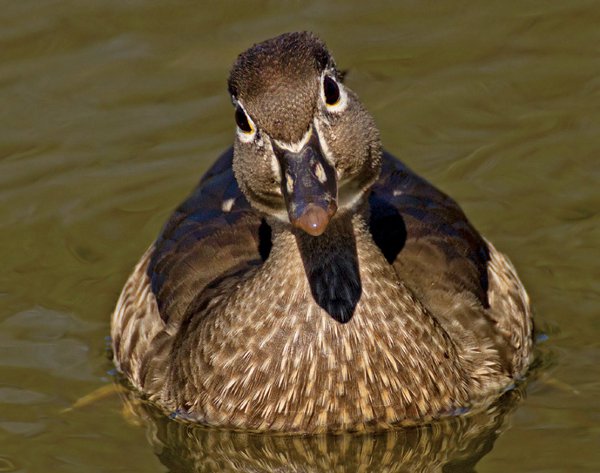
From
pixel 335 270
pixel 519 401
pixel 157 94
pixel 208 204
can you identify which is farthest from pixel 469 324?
pixel 157 94

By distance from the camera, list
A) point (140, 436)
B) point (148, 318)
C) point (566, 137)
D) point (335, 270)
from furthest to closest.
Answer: point (566, 137) → point (148, 318) → point (140, 436) → point (335, 270)

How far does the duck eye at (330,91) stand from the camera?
6.95 metres

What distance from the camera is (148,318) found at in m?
8.48

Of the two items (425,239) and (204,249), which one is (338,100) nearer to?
(425,239)

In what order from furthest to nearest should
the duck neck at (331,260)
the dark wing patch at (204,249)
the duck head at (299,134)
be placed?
the dark wing patch at (204,249) → the duck neck at (331,260) → the duck head at (299,134)

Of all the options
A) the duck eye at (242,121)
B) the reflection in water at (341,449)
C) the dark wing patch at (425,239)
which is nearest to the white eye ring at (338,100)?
the duck eye at (242,121)

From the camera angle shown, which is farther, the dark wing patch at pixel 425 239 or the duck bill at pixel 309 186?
the dark wing patch at pixel 425 239

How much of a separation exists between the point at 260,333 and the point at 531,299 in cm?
233

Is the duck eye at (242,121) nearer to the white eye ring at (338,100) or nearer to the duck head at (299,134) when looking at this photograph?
the duck head at (299,134)

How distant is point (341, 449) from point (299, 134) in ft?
5.72

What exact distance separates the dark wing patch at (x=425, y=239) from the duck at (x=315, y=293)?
10mm

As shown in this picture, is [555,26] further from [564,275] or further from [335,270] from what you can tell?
[335,270]

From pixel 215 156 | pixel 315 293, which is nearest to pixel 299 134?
pixel 315 293

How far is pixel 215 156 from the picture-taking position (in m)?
10.7
